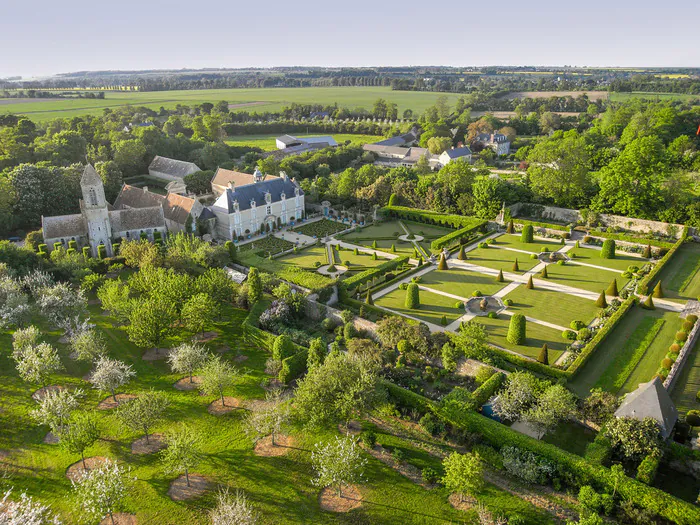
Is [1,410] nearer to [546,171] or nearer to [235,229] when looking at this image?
[235,229]

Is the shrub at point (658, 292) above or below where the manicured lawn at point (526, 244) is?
below

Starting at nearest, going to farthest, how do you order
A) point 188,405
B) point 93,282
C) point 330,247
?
point 188,405 → point 93,282 → point 330,247

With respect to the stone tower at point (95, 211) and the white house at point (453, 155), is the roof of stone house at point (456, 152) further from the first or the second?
the stone tower at point (95, 211)

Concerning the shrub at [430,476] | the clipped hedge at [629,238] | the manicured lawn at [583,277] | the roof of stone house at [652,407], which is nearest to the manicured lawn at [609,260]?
the manicured lawn at [583,277]

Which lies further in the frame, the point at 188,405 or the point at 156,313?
the point at 156,313

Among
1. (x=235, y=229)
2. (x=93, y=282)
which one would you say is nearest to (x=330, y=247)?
(x=235, y=229)

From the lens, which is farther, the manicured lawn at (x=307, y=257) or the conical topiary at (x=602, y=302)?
the manicured lawn at (x=307, y=257)

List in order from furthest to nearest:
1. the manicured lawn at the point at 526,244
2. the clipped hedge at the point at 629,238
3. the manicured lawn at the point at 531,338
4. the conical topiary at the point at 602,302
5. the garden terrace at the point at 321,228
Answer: the garden terrace at the point at 321,228, the manicured lawn at the point at 526,244, the clipped hedge at the point at 629,238, the conical topiary at the point at 602,302, the manicured lawn at the point at 531,338
